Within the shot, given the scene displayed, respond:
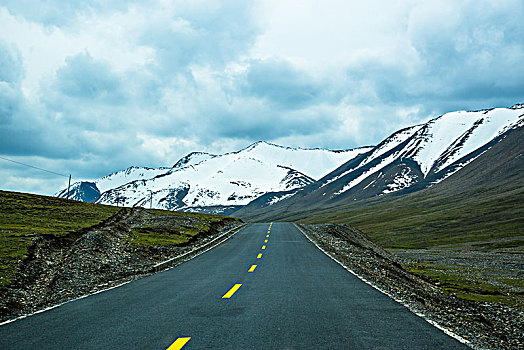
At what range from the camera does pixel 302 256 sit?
26594mm

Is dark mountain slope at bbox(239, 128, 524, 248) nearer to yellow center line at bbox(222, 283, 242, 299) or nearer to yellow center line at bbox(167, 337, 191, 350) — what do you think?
yellow center line at bbox(222, 283, 242, 299)

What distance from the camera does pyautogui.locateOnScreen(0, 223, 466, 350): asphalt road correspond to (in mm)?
8047

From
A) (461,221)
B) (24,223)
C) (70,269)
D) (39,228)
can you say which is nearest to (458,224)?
(461,221)

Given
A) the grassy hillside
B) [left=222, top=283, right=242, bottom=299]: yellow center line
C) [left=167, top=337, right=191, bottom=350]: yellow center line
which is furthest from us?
the grassy hillside

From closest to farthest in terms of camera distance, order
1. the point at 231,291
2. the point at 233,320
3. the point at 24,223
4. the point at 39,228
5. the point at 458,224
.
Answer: the point at 233,320 < the point at 231,291 < the point at 39,228 < the point at 24,223 < the point at 458,224

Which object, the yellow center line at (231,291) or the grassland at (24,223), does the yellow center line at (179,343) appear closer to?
the yellow center line at (231,291)

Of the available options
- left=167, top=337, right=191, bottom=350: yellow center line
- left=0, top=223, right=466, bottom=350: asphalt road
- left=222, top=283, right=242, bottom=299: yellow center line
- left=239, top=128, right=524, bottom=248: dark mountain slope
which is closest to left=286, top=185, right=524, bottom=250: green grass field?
left=239, top=128, right=524, bottom=248: dark mountain slope

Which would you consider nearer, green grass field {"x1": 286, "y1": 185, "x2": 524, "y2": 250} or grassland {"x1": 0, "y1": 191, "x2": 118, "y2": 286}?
grassland {"x1": 0, "y1": 191, "x2": 118, "y2": 286}

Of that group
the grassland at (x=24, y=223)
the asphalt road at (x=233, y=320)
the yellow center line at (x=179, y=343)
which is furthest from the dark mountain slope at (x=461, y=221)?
the yellow center line at (x=179, y=343)

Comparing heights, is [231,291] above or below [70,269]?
below

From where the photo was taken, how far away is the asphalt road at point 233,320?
8047mm

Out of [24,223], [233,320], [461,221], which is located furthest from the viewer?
[461,221]

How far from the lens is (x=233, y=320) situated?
9789mm

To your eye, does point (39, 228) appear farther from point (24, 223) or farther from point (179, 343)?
point (179, 343)
